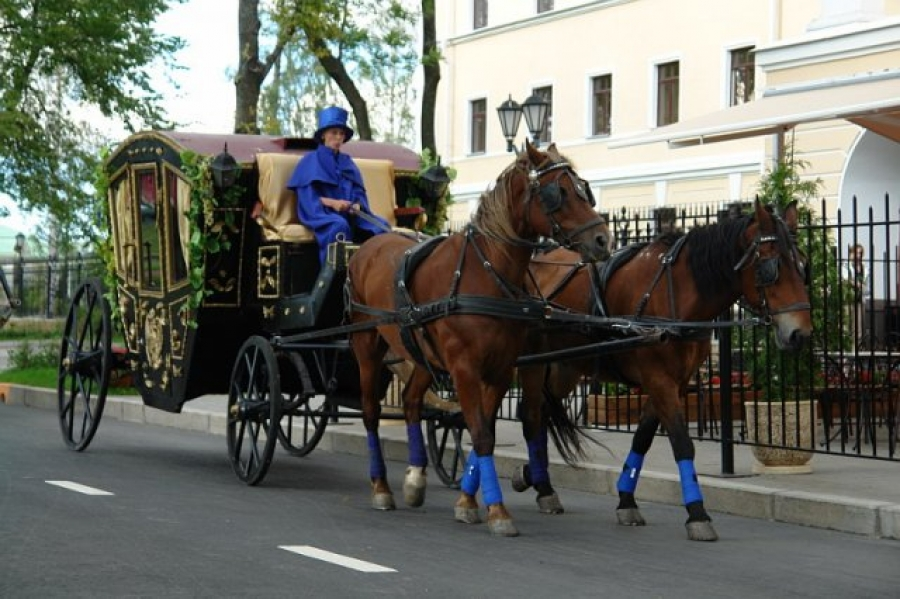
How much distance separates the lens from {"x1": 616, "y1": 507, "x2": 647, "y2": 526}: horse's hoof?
1050 centimetres

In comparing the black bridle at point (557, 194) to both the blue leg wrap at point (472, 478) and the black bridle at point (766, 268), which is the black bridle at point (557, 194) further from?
the blue leg wrap at point (472, 478)

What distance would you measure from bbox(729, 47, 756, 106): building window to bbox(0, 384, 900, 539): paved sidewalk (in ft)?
76.1

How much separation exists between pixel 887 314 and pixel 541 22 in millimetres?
33222

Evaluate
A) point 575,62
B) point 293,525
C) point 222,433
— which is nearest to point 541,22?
point 575,62

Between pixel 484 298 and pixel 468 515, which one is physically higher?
pixel 484 298

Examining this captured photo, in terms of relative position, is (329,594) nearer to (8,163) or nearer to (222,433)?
(222,433)

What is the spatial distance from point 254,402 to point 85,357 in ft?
8.89

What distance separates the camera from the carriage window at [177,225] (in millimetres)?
13008

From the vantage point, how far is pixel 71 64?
38781 mm

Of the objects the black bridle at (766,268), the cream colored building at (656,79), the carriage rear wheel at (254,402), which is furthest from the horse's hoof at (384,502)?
the cream colored building at (656,79)

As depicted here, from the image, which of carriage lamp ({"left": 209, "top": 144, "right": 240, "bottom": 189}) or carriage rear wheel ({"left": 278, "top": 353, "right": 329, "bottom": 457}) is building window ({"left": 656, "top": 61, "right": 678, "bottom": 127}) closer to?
carriage rear wheel ({"left": 278, "top": 353, "right": 329, "bottom": 457})

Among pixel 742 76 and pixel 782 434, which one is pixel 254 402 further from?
pixel 742 76

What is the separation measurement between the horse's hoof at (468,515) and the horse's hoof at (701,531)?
4.10 feet

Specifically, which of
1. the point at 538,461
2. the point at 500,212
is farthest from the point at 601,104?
the point at 500,212
